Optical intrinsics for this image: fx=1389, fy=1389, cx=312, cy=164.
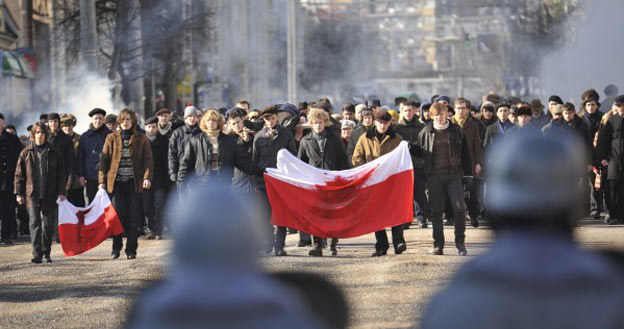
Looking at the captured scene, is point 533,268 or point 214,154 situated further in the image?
point 214,154

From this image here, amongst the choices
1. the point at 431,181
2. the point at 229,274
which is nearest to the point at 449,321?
the point at 229,274

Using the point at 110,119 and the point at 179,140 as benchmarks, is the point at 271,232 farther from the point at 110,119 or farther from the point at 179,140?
the point at 110,119

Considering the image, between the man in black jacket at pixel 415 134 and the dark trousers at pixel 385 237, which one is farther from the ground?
the man in black jacket at pixel 415 134

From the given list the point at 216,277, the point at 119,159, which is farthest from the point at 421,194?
the point at 216,277

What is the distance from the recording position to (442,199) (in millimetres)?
13484

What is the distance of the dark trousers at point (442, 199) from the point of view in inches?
527

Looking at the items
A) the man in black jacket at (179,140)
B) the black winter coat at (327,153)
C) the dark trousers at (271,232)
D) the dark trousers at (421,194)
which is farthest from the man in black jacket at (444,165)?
the dark trousers at (421,194)

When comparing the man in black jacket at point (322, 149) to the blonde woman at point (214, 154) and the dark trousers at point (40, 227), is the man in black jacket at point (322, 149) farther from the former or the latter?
the dark trousers at point (40, 227)

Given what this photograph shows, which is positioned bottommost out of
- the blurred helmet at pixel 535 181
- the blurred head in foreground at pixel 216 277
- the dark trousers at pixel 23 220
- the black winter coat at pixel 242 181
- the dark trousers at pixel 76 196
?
the dark trousers at pixel 23 220

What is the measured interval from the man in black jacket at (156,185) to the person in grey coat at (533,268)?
48.1 feet

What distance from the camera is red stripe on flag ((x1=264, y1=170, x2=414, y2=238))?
545 inches

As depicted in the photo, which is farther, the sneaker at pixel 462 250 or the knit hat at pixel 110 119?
the knit hat at pixel 110 119

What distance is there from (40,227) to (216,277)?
470 inches

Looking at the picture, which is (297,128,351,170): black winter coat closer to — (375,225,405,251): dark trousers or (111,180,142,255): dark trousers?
(375,225,405,251): dark trousers
